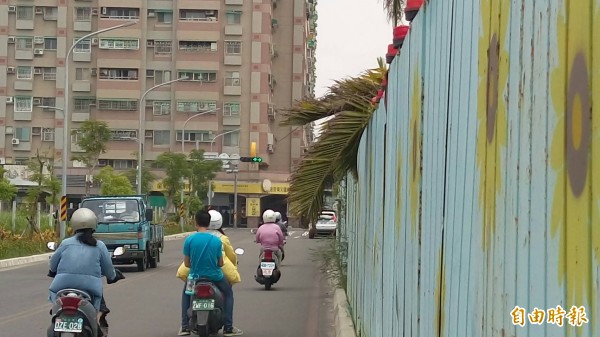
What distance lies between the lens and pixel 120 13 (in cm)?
8350

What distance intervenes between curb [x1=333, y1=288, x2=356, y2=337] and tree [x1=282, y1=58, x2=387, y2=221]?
1491 mm

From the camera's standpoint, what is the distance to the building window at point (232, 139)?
83.9 metres

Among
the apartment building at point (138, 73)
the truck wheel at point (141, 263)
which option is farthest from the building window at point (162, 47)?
the truck wheel at point (141, 263)

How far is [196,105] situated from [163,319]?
6978 centimetres

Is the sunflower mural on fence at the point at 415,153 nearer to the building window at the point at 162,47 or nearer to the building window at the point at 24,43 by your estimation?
the building window at the point at 162,47

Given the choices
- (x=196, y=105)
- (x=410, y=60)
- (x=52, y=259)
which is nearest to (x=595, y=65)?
(x=410, y=60)

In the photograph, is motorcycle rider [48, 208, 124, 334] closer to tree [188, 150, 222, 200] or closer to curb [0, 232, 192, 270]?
curb [0, 232, 192, 270]

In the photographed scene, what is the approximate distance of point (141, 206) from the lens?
28.7 metres

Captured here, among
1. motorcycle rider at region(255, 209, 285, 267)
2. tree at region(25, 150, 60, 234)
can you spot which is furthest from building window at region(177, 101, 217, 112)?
motorcycle rider at region(255, 209, 285, 267)

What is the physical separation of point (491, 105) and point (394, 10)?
796 inches

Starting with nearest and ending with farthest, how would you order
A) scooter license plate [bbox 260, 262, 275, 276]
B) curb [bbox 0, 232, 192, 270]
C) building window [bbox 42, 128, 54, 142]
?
scooter license plate [bbox 260, 262, 275, 276], curb [bbox 0, 232, 192, 270], building window [bbox 42, 128, 54, 142]

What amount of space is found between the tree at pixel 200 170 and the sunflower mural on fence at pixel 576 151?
6743 cm

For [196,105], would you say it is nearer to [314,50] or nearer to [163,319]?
[314,50]

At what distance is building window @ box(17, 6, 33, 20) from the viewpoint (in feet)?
275
